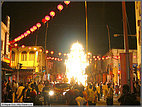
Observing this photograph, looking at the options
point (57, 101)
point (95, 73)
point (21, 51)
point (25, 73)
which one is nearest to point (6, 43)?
point (25, 73)

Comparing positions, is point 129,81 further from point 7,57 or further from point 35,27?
point 7,57

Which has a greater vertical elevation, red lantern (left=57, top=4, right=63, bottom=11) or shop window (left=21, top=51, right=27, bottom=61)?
red lantern (left=57, top=4, right=63, bottom=11)

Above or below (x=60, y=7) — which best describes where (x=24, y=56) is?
below

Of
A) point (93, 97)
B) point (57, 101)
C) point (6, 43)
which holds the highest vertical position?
point (6, 43)

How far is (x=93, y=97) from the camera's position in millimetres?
10844

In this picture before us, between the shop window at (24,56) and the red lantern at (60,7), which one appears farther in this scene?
the shop window at (24,56)

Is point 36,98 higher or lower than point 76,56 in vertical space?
lower

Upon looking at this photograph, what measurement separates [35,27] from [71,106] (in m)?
9.51

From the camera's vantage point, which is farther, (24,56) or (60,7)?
(24,56)

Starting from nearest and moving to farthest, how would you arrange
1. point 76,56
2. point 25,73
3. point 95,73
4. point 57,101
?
point 57,101 < point 76,56 < point 25,73 < point 95,73

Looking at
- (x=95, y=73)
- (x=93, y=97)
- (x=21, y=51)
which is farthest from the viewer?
(x=95, y=73)

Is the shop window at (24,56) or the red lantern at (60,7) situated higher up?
the red lantern at (60,7)

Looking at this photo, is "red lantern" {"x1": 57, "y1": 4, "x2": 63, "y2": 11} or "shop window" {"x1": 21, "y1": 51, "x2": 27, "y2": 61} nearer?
"red lantern" {"x1": 57, "y1": 4, "x2": 63, "y2": 11}

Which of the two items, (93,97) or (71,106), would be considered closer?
(71,106)
